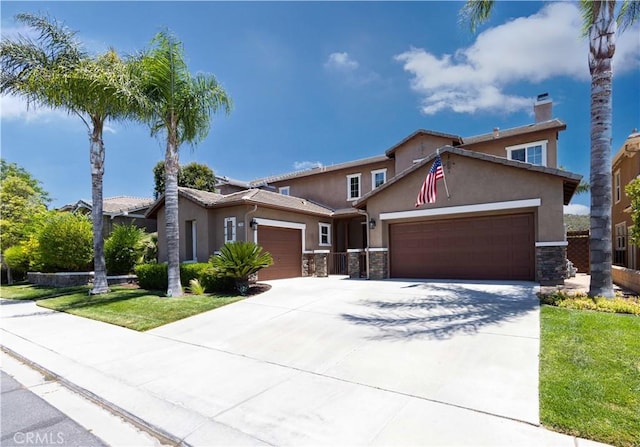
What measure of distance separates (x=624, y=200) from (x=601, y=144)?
10.8 m

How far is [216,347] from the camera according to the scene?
6672 mm

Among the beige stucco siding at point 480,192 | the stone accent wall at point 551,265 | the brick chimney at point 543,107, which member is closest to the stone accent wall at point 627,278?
the stone accent wall at point 551,265

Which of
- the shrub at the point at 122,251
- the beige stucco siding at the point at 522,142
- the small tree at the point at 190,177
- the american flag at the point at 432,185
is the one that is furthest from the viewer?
the small tree at the point at 190,177

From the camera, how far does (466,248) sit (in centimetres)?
1399

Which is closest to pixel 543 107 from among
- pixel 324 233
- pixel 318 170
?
pixel 318 170

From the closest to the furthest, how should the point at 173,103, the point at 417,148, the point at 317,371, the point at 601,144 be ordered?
the point at 317,371 → the point at 601,144 → the point at 173,103 → the point at 417,148

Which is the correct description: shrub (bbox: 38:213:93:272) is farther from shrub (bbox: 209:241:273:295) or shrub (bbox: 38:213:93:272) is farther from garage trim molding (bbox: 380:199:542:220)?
garage trim molding (bbox: 380:199:542:220)

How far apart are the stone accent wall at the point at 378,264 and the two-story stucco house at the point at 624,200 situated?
33.7 ft

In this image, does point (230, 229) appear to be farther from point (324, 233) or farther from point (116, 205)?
point (116, 205)

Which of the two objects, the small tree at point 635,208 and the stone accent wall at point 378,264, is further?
the stone accent wall at point 378,264

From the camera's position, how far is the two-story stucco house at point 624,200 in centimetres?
1491

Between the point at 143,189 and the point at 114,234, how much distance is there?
15282mm

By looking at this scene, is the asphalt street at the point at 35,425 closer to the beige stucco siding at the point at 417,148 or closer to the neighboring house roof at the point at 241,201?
the neighboring house roof at the point at 241,201

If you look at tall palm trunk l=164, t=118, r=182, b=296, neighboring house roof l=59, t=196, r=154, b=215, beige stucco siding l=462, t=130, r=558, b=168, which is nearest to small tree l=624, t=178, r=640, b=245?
beige stucco siding l=462, t=130, r=558, b=168
